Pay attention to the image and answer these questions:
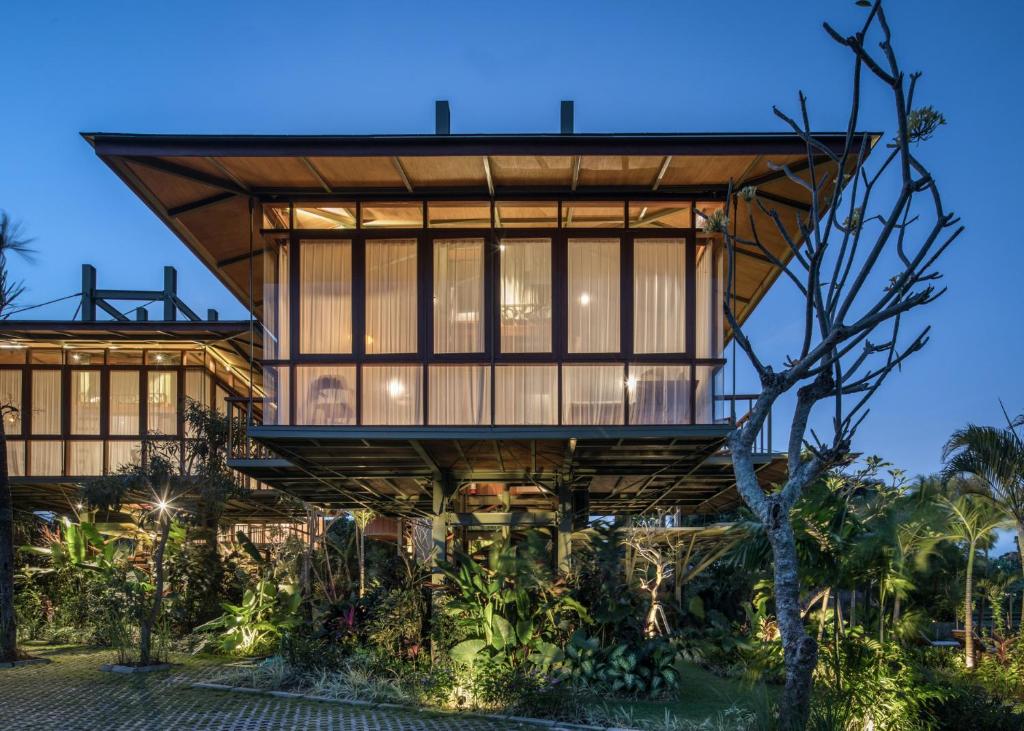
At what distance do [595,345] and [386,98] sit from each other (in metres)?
131

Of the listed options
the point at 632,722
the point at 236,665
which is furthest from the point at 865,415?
the point at 236,665

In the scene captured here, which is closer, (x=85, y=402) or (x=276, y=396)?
(x=276, y=396)

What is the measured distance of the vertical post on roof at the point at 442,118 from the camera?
42.3ft

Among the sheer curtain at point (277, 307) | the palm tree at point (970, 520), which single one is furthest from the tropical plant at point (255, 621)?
the palm tree at point (970, 520)

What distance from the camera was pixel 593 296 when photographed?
13.0 metres

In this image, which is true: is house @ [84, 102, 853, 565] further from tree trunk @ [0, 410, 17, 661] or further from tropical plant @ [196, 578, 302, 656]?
tree trunk @ [0, 410, 17, 661]

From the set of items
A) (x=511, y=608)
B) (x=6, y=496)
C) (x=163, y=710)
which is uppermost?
(x=6, y=496)

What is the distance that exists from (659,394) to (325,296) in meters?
4.61

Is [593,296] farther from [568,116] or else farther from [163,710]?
[163,710]

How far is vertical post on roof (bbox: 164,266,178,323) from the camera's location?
25.5 meters

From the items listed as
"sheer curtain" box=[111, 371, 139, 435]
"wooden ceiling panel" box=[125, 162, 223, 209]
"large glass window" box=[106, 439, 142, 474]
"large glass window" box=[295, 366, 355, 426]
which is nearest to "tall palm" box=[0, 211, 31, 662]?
"wooden ceiling panel" box=[125, 162, 223, 209]

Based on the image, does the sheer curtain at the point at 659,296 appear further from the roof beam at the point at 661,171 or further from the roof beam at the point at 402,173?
the roof beam at the point at 402,173

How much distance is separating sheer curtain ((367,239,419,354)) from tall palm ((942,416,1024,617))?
956 cm

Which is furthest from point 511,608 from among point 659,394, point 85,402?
point 85,402
